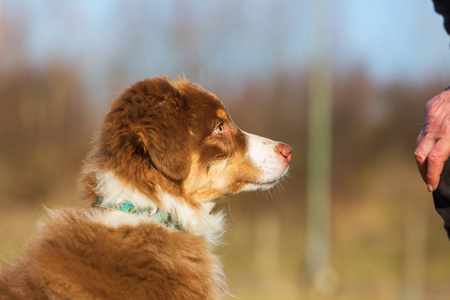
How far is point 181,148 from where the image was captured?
14.3 ft

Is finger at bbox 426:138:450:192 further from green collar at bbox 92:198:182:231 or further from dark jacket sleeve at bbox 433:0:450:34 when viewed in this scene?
green collar at bbox 92:198:182:231

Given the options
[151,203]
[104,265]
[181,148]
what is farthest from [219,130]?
[104,265]

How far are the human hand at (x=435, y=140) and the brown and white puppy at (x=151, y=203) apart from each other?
68.1 inches

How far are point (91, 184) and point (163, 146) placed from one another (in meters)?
0.63

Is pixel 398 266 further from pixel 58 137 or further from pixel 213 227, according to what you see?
pixel 213 227

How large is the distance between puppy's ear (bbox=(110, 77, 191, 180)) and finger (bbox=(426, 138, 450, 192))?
180 centimetres

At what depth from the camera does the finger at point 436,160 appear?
335 centimetres

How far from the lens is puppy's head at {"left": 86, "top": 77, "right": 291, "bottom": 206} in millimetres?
4117

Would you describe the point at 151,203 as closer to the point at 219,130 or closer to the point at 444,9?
the point at 219,130

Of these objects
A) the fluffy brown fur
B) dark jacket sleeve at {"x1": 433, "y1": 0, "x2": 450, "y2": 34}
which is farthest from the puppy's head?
dark jacket sleeve at {"x1": 433, "y1": 0, "x2": 450, "y2": 34}

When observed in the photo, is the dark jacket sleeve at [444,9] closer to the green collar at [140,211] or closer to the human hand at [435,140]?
the human hand at [435,140]

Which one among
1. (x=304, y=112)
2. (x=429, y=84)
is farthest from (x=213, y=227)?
(x=304, y=112)

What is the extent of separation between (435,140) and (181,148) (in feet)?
6.16

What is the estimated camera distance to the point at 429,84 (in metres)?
22.2
